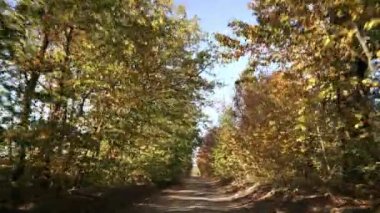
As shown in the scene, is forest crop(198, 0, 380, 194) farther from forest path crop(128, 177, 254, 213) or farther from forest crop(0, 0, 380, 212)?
forest path crop(128, 177, 254, 213)

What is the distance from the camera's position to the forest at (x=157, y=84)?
33.6 ft

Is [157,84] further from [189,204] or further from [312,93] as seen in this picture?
[189,204]

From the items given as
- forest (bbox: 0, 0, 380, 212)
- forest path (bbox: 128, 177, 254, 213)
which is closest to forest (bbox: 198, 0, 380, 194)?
forest (bbox: 0, 0, 380, 212)

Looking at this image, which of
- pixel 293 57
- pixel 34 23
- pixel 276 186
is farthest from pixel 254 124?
Result: pixel 34 23

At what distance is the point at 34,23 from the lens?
10.0 metres

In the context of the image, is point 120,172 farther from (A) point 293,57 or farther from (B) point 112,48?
(A) point 293,57

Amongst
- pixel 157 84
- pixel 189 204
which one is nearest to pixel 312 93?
pixel 157 84

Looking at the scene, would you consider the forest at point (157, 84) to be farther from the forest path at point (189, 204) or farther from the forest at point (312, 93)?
the forest path at point (189, 204)

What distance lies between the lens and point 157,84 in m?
22.6

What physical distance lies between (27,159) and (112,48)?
13.3 feet

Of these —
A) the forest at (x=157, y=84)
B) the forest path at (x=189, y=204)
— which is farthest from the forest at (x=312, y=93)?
the forest path at (x=189, y=204)

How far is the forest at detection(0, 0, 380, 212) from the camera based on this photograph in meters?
10.2

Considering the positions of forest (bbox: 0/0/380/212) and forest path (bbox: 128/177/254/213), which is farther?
forest path (bbox: 128/177/254/213)

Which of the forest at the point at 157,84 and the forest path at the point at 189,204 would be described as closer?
the forest at the point at 157,84
